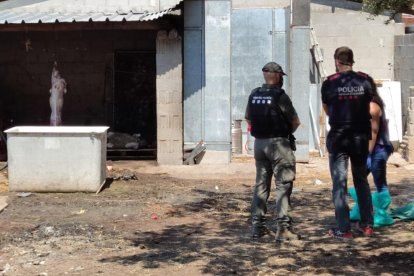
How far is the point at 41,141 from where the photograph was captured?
9500 mm

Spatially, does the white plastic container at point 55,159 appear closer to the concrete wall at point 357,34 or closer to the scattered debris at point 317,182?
the scattered debris at point 317,182

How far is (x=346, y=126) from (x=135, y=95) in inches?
377

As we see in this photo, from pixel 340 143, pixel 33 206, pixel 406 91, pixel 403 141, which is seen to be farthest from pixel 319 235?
pixel 406 91

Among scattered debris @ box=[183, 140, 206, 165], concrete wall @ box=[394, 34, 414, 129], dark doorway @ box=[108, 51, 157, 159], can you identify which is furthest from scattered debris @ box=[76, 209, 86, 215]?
concrete wall @ box=[394, 34, 414, 129]

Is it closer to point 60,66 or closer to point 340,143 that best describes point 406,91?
point 60,66

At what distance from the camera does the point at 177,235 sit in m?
7.07

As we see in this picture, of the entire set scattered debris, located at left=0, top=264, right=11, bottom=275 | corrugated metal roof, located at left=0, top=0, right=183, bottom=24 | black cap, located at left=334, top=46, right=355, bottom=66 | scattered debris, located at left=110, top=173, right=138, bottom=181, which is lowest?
scattered debris, located at left=0, top=264, right=11, bottom=275

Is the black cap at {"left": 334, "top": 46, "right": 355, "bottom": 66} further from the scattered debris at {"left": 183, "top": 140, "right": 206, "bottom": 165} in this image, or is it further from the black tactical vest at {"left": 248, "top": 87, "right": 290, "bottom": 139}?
the scattered debris at {"left": 183, "top": 140, "right": 206, "bottom": 165}

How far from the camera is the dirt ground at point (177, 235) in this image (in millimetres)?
5758

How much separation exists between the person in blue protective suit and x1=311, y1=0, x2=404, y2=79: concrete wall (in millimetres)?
9313

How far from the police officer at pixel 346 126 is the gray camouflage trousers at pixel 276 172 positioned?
427 millimetres

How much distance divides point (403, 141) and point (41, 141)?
7.82 metres

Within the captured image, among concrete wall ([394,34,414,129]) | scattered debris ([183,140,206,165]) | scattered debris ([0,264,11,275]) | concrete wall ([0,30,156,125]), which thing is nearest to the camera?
scattered debris ([0,264,11,275])

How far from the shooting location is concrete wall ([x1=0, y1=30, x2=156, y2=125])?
601 inches
